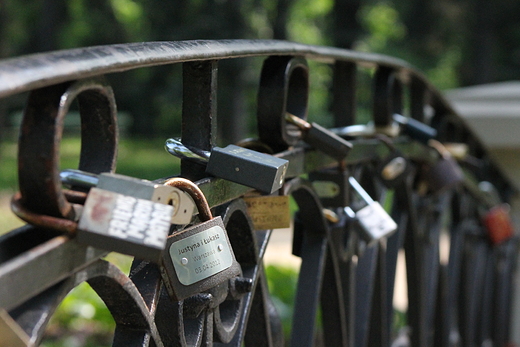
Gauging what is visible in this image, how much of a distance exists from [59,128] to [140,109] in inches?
865

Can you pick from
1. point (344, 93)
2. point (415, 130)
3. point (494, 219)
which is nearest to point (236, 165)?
point (344, 93)

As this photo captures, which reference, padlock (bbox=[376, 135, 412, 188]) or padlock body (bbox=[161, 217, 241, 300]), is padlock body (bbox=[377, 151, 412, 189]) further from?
padlock body (bbox=[161, 217, 241, 300])

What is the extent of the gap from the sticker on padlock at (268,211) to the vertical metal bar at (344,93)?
560 millimetres

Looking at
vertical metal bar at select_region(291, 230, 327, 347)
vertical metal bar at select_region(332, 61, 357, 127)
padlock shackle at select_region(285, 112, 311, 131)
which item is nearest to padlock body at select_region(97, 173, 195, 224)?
padlock shackle at select_region(285, 112, 311, 131)

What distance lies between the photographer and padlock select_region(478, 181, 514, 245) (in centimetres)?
268

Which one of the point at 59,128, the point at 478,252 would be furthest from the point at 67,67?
the point at 478,252

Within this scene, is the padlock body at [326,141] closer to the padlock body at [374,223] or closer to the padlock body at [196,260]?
the padlock body at [374,223]

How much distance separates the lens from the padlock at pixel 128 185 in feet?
2.18

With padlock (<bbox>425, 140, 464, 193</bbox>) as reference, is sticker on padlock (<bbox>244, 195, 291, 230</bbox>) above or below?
above

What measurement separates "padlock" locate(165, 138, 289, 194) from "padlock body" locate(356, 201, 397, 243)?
1.80 ft

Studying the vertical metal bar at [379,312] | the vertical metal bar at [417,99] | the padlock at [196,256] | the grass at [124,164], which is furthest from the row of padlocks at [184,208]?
the grass at [124,164]

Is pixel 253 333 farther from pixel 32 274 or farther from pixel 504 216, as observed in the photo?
pixel 504 216

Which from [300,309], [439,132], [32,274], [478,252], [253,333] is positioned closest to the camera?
[32,274]

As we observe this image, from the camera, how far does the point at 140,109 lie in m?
22.2
